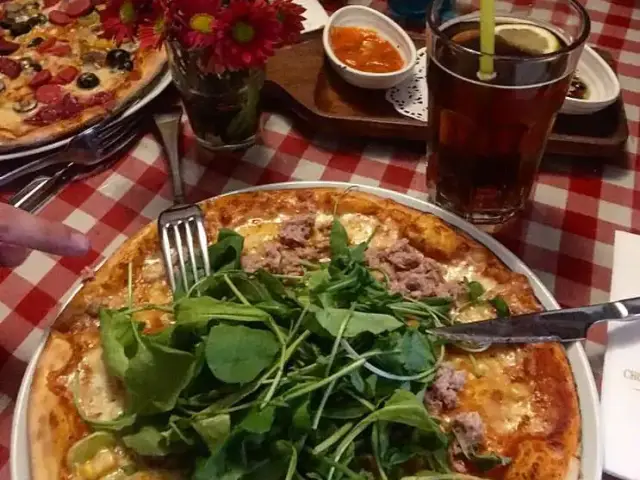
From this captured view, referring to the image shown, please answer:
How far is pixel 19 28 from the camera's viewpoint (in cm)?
179

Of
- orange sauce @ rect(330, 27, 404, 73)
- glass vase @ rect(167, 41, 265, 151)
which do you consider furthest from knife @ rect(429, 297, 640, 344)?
orange sauce @ rect(330, 27, 404, 73)

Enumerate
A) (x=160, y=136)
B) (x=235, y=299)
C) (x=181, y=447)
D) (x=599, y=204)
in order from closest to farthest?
1. (x=181, y=447)
2. (x=235, y=299)
3. (x=599, y=204)
4. (x=160, y=136)

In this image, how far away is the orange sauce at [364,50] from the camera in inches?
61.2

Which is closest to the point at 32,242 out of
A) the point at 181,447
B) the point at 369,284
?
the point at 181,447

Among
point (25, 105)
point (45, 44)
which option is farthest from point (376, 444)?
point (45, 44)

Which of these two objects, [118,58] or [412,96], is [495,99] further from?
[118,58]

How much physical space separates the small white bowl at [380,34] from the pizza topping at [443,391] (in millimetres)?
713

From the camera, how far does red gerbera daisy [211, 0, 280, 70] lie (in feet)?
3.70

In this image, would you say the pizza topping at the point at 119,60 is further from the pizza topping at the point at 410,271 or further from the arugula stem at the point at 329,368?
the arugula stem at the point at 329,368

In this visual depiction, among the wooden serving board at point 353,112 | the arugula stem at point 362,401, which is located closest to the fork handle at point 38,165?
the wooden serving board at point 353,112

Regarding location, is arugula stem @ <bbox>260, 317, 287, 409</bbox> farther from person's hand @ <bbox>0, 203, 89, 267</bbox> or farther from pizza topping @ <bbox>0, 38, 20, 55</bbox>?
pizza topping @ <bbox>0, 38, 20, 55</bbox>

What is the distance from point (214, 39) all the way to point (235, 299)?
1.35 ft

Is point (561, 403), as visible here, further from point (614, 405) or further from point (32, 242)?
point (32, 242)

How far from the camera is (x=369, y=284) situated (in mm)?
1005
